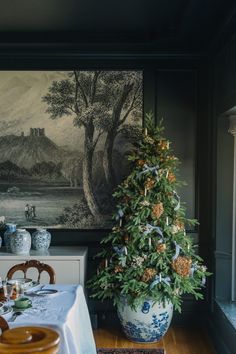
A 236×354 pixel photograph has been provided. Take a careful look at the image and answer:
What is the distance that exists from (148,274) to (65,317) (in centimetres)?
170

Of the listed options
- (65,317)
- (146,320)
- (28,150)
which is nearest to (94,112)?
(28,150)

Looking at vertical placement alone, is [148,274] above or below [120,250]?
below

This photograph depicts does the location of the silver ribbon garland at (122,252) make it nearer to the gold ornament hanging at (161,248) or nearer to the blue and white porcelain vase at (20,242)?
the gold ornament hanging at (161,248)

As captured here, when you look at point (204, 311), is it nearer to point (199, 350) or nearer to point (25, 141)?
point (199, 350)

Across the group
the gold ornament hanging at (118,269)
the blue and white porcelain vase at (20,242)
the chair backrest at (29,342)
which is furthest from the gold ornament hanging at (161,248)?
the chair backrest at (29,342)

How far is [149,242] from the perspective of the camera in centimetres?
435

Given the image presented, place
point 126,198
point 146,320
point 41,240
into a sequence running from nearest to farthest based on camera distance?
1. point 146,320
2. point 126,198
3. point 41,240

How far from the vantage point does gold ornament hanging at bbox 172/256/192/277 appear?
4305mm

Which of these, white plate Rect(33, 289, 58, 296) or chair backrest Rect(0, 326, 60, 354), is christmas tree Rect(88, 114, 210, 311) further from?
chair backrest Rect(0, 326, 60, 354)

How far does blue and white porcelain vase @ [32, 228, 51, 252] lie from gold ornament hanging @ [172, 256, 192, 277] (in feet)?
4.35

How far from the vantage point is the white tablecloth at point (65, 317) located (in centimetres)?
257

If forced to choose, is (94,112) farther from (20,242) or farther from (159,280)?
(159,280)

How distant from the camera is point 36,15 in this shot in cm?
444

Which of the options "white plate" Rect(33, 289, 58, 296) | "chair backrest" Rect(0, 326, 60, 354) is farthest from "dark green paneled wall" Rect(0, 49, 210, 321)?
"chair backrest" Rect(0, 326, 60, 354)
